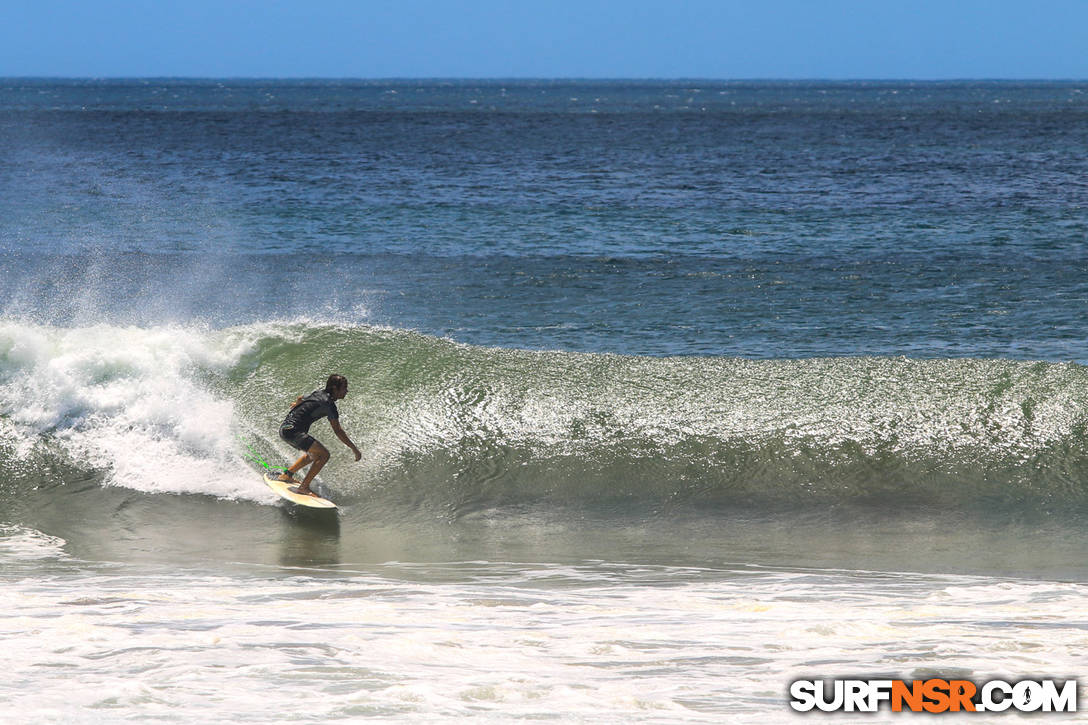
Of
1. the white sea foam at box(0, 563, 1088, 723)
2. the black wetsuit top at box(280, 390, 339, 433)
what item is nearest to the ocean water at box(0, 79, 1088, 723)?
the white sea foam at box(0, 563, 1088, 723)

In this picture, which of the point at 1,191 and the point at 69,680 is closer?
the point at 69,680

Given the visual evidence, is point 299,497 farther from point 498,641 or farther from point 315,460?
point 498,641

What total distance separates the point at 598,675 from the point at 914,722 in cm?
160

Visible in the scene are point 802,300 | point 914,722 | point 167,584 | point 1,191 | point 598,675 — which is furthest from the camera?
point 1,191

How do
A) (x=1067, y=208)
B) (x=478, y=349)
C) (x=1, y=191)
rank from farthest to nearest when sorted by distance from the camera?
(x=1, y=191)
(x=1067, y=208)
(x=478, y=349)

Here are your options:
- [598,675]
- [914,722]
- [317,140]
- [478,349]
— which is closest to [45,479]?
[478,349]

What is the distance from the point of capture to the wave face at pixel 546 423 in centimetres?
1084

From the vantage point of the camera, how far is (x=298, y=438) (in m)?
10.2

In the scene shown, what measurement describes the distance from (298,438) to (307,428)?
0.12m

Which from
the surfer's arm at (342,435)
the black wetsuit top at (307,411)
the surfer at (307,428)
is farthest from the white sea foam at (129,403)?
the surfer's arm at (342,435)

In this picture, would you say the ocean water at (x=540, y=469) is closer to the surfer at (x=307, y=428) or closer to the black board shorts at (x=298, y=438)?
the surfer at (x=307, y=428)

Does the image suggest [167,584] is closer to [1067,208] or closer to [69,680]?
[69,680]

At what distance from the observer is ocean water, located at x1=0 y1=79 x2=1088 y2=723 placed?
616 centimetres

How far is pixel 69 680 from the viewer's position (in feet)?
19.0
